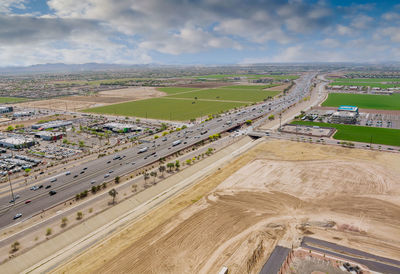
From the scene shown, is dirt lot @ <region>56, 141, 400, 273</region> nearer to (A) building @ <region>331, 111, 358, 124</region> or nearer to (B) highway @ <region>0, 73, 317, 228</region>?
(B) highway @ <region>0, 73, 317, 228</region>

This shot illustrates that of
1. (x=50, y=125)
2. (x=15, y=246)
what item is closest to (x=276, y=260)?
(x=15, y=246)

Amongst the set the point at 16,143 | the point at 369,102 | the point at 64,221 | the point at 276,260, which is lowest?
the point at 276,260

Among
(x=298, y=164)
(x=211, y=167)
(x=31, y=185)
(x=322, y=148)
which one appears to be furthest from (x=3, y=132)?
(x=322, y=148)

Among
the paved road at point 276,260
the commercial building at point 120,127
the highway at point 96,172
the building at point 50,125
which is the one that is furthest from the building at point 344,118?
the building at point 50,125

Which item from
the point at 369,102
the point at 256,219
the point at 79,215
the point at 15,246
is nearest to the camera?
the point at 15,246

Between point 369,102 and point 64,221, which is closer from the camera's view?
point 64,221

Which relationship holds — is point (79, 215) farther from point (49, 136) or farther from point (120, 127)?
point (120, 127)

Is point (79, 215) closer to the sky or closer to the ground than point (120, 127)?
closer to the ground

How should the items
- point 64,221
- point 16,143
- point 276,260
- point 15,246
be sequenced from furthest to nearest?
point 16,143, point 64,221, point 15,246, point 276,260

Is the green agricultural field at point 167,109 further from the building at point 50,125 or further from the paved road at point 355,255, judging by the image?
the paved road at point 355,255
